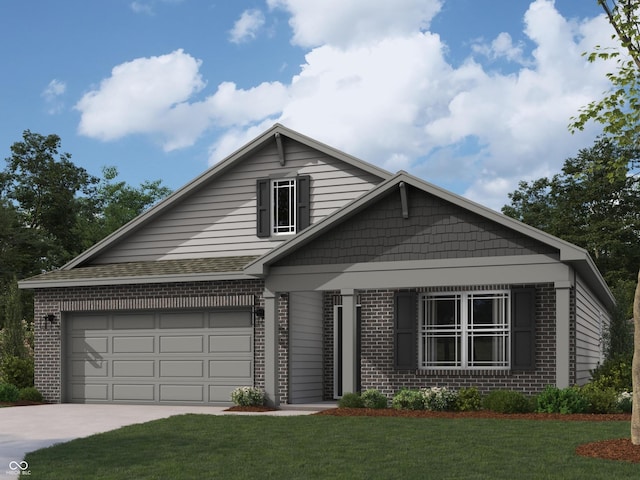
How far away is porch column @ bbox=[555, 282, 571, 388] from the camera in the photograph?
55.0ft

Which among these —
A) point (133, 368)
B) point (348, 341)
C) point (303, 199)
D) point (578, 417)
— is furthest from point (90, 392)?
point (578, 417)

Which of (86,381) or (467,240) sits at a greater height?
(467,240)

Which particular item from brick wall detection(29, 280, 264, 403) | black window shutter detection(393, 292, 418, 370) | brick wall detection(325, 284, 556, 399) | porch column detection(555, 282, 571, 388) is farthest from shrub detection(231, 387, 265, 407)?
porch column detection(555, 282, 571, 388)

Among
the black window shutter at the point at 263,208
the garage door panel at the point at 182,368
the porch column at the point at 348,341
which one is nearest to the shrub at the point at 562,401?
the porch column at the point at 348,341

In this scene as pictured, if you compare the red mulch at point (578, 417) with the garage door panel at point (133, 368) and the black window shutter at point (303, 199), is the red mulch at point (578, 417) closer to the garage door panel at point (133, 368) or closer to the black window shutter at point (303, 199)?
the garage door panel at point (133, 368)

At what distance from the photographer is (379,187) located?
18.0 m

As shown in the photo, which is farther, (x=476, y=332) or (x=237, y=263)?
(x=237, y=263)

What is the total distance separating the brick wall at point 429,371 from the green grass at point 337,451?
11.7ft

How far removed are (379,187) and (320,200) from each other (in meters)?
4.31

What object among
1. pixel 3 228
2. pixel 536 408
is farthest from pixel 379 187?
pixel 3 228

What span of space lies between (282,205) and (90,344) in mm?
6420

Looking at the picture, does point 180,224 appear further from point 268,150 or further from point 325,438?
point 325,438

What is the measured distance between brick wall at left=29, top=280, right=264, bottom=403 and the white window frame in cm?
250

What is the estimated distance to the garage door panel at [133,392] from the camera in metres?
21.5
